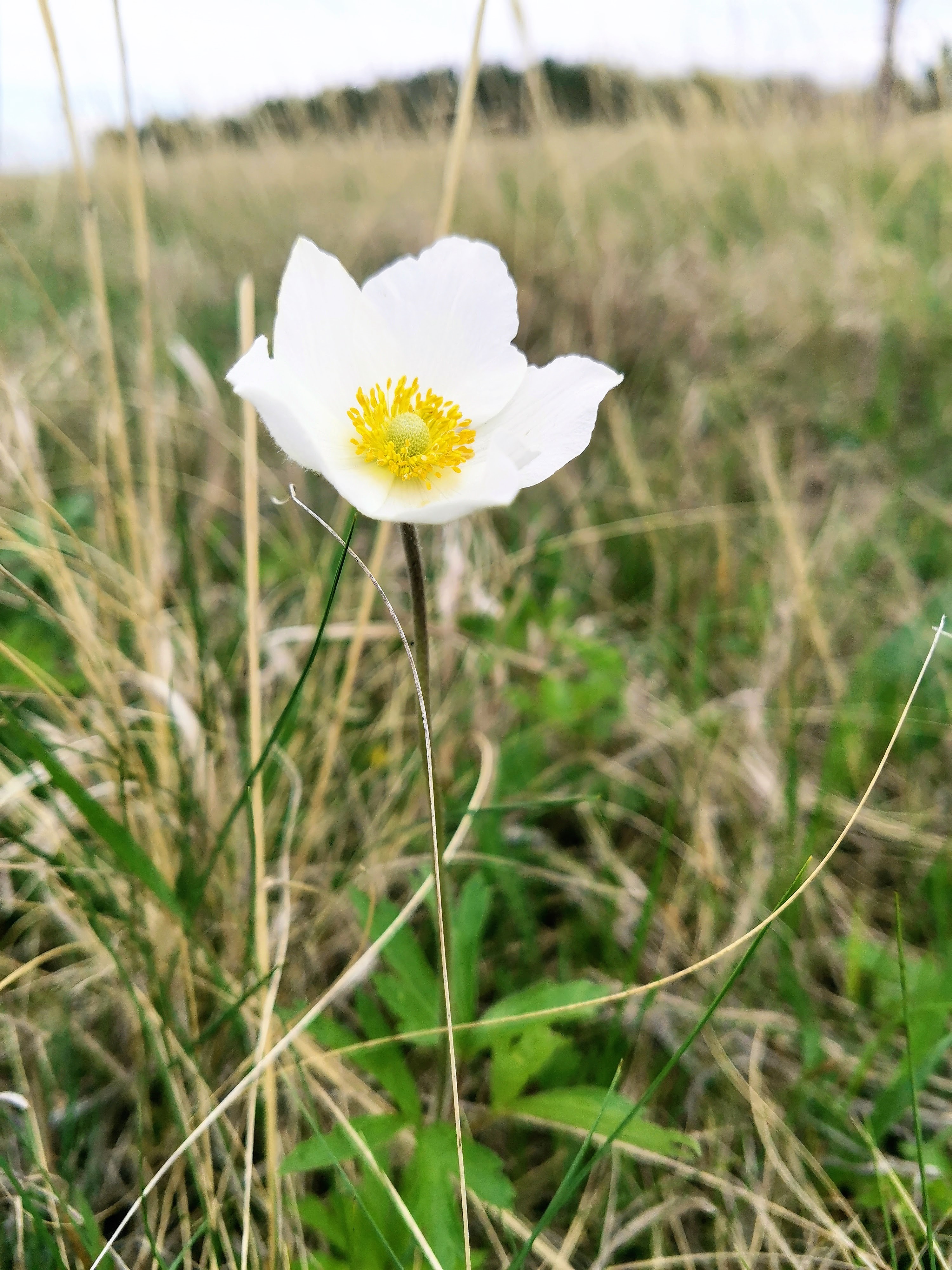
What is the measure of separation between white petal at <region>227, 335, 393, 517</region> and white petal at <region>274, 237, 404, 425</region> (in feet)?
0.07

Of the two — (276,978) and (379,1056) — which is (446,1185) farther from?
(276,978)

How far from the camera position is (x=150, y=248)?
448 centimetres

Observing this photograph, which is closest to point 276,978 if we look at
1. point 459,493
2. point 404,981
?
point 404,981

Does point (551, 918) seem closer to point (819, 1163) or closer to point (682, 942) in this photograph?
point (682, 942)

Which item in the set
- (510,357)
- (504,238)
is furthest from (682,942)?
(504,238)

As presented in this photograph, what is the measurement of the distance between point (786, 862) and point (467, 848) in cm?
57

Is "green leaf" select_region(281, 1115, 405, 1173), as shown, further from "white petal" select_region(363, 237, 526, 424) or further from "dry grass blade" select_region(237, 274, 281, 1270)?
"white petal" select_region(363, 237, 526, 424)

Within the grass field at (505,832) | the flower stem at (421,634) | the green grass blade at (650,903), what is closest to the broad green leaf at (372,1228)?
the grass field at (505,832)

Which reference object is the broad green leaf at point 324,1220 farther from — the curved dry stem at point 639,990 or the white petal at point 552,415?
the white petal at point 552,415

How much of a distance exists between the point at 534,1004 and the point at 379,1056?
21 centimetres

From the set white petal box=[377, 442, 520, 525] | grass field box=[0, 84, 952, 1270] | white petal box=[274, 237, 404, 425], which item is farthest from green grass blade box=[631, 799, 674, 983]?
white petal box=[274, 237, 404, 425]

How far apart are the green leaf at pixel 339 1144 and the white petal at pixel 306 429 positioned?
0.68 meters

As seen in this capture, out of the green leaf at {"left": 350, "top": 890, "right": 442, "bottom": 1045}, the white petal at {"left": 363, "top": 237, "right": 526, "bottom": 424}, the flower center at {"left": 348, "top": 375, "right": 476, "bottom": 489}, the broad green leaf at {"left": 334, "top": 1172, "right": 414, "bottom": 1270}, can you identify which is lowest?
the broad green leaf at {"left": 334, "top": 1172, "right": 414, "bottom": 1270}

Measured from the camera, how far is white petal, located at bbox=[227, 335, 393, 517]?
2.58ft
